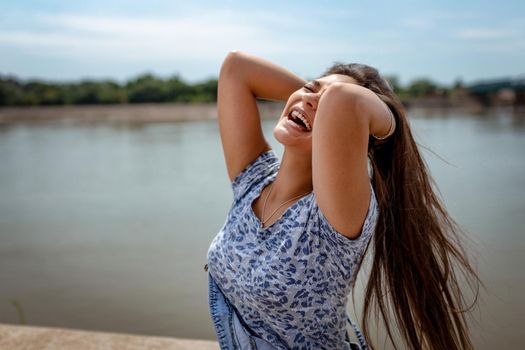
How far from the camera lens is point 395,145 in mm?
1673

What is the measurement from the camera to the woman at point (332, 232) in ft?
4.91

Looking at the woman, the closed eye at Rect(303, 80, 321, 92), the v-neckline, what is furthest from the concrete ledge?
the closed eye at Rect(303, 80, 321, 92)

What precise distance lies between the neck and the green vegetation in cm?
5276

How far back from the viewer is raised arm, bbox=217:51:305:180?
79.0 inches

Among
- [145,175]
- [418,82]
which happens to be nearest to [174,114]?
[418,82]

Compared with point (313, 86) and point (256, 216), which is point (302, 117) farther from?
point (256, 216)

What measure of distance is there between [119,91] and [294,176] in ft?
207

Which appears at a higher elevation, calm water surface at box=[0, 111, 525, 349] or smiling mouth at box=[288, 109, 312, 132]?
smiling mouth at box=[288, 109, 312, 132]

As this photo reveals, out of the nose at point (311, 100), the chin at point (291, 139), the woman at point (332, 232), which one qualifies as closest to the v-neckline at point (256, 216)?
the woman at point (332, 232)

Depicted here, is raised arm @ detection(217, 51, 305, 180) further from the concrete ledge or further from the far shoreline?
the far shoreline

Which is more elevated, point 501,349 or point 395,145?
point 395,145

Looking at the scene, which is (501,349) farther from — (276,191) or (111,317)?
(111,317)

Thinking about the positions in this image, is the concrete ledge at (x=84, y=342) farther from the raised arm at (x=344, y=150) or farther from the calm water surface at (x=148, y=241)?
the calm water surface at (x=148, y=241)

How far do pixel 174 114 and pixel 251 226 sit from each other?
45687 millimetres
